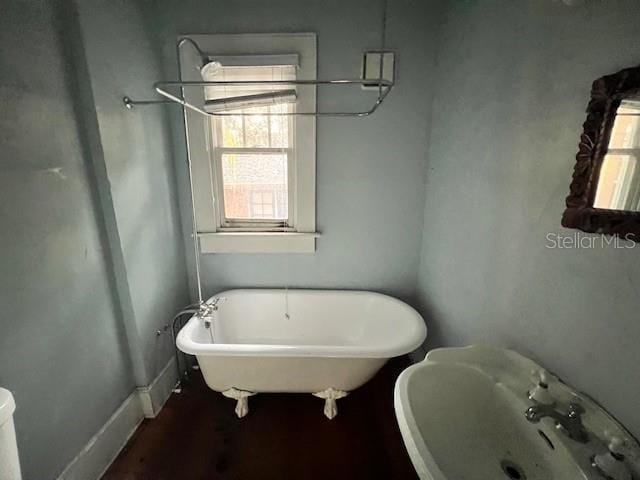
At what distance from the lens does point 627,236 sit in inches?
27.2

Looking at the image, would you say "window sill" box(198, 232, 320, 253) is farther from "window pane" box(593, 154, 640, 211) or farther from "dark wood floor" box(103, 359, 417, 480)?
"window pane" box(593, 154, 640, 211)

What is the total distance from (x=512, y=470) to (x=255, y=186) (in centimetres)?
177

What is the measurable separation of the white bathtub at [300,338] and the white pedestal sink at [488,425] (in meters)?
0.40

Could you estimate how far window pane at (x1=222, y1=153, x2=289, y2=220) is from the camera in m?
1.85

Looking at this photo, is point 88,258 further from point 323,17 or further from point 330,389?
point 323,17

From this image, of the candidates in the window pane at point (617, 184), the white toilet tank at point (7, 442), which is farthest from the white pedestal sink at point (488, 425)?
the white toilet tank at point (7, 442)

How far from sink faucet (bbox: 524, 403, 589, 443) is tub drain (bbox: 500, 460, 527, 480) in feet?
0.58

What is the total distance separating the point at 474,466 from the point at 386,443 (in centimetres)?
74

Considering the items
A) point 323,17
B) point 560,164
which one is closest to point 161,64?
point 323,17

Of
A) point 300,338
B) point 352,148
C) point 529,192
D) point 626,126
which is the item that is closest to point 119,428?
point 300,338

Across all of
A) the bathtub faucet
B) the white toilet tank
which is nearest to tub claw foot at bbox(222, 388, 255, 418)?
the bathtub faucet

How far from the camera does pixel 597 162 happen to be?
76cm

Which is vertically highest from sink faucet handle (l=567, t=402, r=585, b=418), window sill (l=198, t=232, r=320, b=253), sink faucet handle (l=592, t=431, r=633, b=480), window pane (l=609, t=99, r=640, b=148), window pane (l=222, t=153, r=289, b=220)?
window pane (l=609, t=99, r=640, b=148)

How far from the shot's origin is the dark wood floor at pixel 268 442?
4.36 ft
